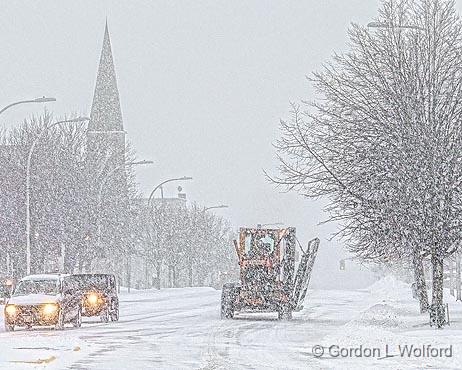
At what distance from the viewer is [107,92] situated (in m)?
138

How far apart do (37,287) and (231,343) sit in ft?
32.9

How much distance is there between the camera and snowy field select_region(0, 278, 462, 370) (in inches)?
770

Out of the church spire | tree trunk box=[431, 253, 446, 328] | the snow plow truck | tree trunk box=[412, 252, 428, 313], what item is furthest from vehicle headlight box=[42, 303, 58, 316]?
the church spire

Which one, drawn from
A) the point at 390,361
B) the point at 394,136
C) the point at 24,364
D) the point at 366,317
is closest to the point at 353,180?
the point at 394,136

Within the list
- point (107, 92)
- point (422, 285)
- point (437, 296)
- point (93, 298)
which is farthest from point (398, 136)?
point (107, 92)

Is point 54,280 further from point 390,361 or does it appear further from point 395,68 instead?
point 390,361

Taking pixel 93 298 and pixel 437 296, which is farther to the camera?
pixel 93 298

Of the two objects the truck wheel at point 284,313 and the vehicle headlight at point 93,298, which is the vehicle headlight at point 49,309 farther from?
the truck wheel at point 284,313

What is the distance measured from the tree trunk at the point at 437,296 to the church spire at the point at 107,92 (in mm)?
107192

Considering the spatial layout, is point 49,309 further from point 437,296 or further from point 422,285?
point 422,285

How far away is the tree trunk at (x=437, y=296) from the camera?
1110 inches

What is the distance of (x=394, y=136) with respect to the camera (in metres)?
27.9

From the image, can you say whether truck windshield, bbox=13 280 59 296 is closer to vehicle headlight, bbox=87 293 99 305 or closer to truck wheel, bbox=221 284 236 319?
vehicle headlight, bbox=87 293 99 305

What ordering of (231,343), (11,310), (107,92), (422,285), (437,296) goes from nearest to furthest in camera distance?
(231,343)
(437,296)
(11,310)
(422,285)
(107,92)
